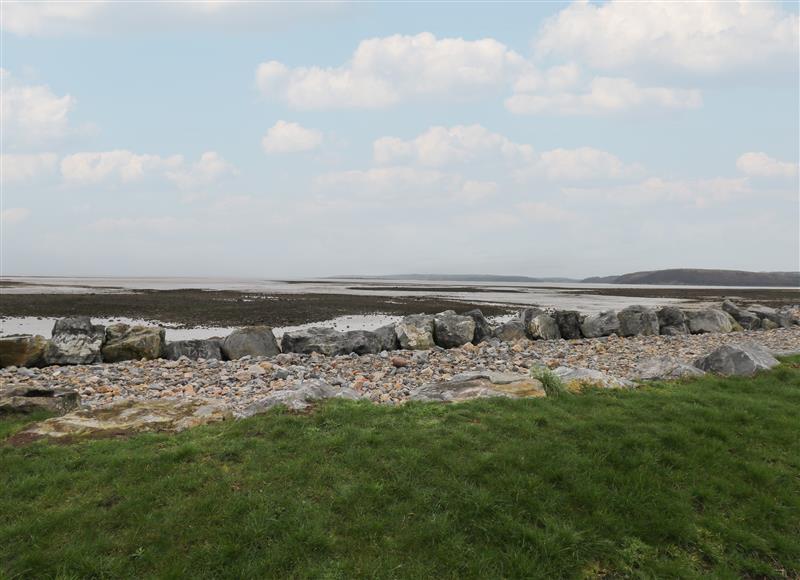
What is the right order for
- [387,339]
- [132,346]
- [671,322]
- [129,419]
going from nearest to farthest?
[129,419] < [132,346] < [387,339] < [671,322]

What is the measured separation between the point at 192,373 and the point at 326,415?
369 inches

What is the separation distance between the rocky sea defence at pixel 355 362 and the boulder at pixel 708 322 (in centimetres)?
7

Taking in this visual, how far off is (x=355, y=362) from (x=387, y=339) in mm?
3716

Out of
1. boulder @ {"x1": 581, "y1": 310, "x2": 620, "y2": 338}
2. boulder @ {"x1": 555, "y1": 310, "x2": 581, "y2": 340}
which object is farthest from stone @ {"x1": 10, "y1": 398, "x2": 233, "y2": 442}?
A: boulder @ {"x1": 581, "y1": 310, "x2": 620, "y2": 338}

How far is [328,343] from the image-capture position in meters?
20.9

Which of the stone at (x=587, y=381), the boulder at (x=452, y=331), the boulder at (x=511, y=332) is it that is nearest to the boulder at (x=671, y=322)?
the boulder at (x=511, y=332)

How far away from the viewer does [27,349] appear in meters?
17.8

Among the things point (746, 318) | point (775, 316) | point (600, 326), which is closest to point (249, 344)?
point (600, 326)

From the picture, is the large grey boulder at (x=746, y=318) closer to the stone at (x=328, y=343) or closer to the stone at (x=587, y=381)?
the stone at (x=587, y=381)

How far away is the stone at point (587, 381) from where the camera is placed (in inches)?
457

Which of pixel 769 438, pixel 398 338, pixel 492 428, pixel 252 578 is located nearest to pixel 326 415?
pixel 492 428

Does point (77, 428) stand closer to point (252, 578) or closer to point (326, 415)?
point (326, 415)

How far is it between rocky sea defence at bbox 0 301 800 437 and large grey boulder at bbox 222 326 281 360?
Result: 5 centimetres

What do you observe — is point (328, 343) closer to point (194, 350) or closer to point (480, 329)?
point (194, 350)
